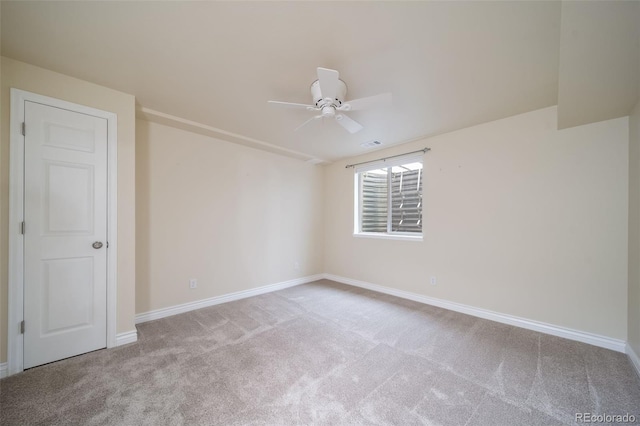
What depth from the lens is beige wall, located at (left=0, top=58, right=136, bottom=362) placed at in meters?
1.82

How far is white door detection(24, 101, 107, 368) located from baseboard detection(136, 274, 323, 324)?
2.09 feet

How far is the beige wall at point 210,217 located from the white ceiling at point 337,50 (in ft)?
2.45

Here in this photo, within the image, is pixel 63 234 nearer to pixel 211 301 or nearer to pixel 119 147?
pixel 119 147

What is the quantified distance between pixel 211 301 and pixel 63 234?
183 cm

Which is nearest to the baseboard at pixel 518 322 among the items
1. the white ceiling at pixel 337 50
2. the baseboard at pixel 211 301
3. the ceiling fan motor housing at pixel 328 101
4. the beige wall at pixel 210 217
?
the baseboard at pixel 211 301

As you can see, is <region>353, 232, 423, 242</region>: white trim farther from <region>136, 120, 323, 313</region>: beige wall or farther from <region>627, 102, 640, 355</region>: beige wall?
<region>627, 102, 640, 355</region>: beige wall

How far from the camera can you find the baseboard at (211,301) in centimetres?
286

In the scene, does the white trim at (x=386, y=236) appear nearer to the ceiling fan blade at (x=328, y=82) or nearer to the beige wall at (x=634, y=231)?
the beige wall at (x=634, y=231)

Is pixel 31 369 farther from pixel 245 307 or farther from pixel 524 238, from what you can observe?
pixel 524 238

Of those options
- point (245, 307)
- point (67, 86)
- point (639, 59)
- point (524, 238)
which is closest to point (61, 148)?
point (67, 86)

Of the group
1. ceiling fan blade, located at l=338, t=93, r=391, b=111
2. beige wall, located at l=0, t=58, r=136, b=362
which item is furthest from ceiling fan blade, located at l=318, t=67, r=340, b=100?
beige wall, located at l=0, t=58, r=136, b=362

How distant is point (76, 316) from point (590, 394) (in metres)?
4.19

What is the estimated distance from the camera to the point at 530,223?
265cm

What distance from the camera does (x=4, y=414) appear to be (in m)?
1.46
